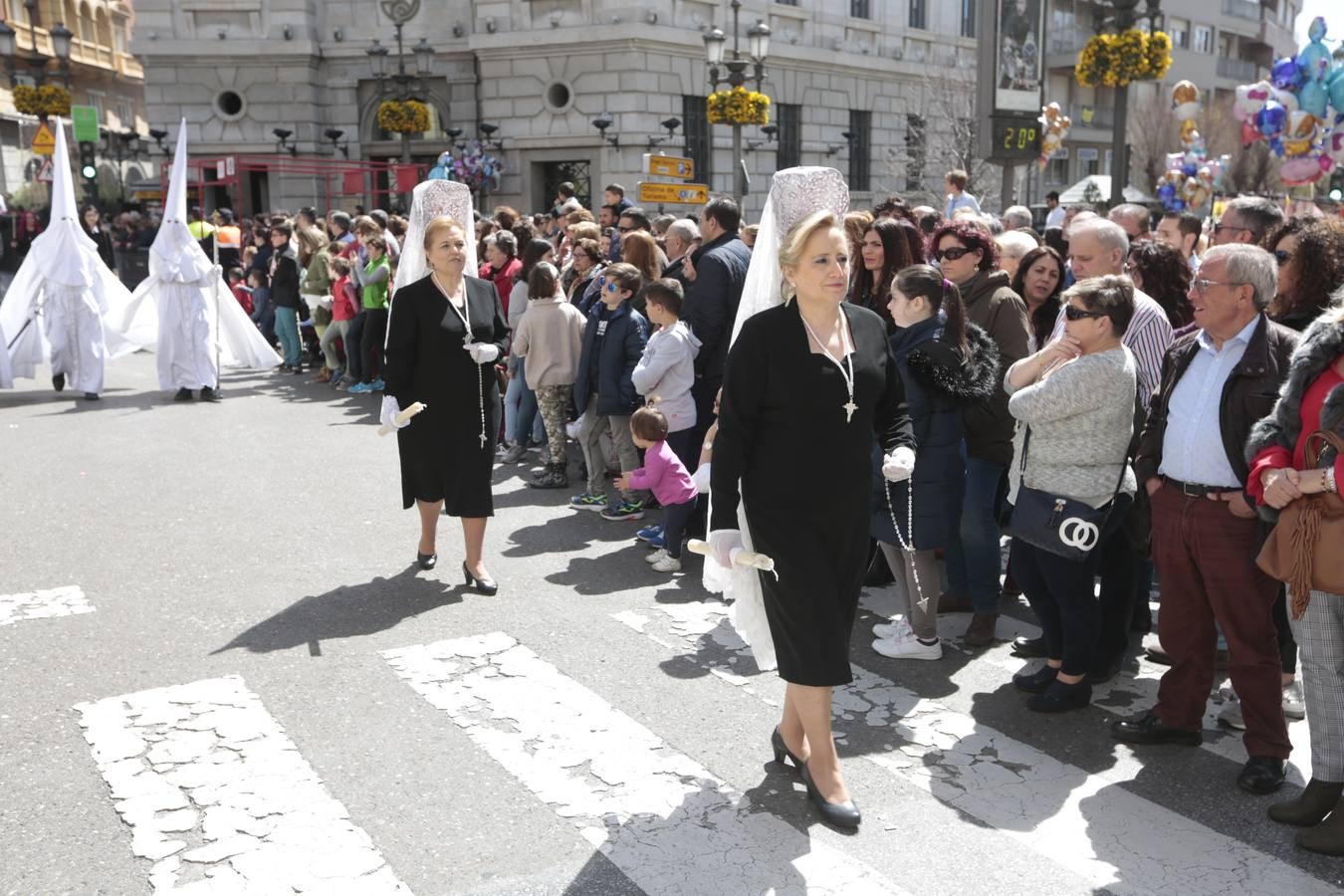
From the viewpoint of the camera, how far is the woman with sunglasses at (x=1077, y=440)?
4.88m

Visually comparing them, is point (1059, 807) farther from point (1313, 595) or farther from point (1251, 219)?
point (1251, 219)

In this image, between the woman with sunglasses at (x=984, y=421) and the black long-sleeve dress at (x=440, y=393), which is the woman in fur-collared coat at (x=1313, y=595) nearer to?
the woman with sunglasses at (x=984, y=421)

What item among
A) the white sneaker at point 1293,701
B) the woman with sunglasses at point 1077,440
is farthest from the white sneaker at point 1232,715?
the woman with sunglasses at point 1077,440

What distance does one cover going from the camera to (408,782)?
4516 mm

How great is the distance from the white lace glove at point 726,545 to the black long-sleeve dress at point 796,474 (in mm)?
36

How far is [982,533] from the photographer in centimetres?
606

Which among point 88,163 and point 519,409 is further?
point 88,163

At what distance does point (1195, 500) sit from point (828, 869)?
201 cm

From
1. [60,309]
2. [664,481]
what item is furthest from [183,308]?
[664,481]

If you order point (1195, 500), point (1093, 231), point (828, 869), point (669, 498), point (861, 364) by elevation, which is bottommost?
point (828, 869)

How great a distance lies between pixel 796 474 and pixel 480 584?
3.18m

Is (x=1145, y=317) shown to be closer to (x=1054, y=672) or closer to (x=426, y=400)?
(x=1054, y=672)

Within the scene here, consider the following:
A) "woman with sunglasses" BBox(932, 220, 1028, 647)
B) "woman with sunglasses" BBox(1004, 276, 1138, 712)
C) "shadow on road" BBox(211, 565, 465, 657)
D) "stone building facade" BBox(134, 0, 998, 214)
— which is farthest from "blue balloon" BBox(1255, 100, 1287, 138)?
"stone building facade" BBox(134, 0, 998, 214)

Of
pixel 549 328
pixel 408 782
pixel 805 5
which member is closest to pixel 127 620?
pixel 408 782
